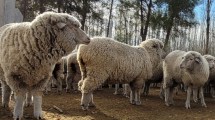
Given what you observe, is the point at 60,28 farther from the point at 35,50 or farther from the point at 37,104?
the point at 37,104

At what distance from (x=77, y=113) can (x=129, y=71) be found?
2330mm

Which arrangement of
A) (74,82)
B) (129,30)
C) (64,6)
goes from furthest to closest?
(129,30) < (64,6) < (74,82)

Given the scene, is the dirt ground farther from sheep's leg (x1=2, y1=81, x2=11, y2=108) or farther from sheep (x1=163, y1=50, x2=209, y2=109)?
sheep (x1=163, y1=50, x2=209, y2=109)

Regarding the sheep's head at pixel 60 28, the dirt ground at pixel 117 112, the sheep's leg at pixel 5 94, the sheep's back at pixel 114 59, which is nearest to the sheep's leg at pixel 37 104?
the dirt ground at pixel 117 112

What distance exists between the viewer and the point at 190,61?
11633 millimetres

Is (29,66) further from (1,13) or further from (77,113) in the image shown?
(1,13)

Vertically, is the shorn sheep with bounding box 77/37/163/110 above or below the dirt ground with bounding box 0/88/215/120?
above

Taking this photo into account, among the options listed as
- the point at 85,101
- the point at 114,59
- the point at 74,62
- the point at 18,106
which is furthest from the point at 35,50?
the point at 74,62

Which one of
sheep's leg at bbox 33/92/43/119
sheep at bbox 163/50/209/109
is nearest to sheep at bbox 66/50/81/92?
sheep at bbox 163/50/209/109

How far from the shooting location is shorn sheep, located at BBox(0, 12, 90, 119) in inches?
256

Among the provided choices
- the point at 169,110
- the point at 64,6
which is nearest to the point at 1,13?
the point at 169,110

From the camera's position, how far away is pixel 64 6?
23141 millimetres

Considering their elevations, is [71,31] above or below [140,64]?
above

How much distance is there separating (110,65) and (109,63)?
0.19 feet
